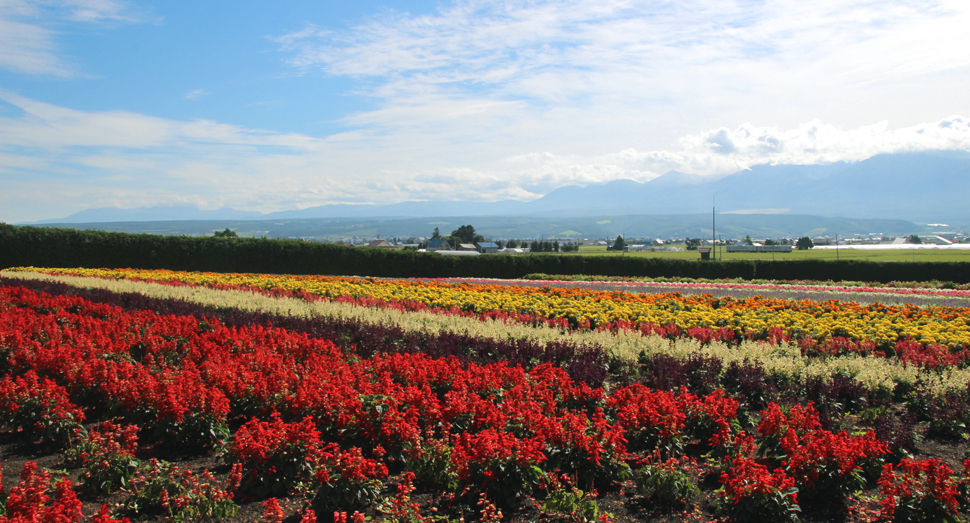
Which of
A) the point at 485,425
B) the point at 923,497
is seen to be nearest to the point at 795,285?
the point at 923,497

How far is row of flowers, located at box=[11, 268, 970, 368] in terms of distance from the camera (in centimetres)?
851

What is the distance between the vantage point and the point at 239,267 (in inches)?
1198

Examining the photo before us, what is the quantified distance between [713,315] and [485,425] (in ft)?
23.9

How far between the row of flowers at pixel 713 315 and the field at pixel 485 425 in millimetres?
116

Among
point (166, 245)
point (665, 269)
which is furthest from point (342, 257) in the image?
point (665, 269)

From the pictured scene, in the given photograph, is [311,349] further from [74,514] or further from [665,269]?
[665,269]

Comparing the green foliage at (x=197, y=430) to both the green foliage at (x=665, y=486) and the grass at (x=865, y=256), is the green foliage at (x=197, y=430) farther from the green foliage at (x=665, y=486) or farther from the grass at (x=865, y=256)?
the grass at (x=865, y=256)

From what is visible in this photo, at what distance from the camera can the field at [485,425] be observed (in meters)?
4.03

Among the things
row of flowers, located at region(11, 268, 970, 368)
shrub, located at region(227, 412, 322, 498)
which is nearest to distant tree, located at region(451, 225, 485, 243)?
row of flowers, located at region(11, 268, 970, 368)

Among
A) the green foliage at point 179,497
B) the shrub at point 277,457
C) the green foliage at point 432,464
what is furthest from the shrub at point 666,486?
the green foliage at point 179,497

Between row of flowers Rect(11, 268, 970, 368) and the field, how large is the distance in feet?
0.38

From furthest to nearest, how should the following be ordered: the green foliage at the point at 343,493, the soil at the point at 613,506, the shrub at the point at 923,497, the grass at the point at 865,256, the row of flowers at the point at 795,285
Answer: the grass at the point at 865,256 < the row of flowers at the point at 795,285 < the soil at the point at 613,506 < the green foliage at the point at 343,493 < the shrub at the point at 923,497

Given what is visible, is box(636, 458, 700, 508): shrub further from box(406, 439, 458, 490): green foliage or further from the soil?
box(406, 439, 458, 490): green foliage

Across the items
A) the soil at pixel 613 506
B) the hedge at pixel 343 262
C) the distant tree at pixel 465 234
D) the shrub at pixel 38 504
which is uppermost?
the distant tree at pixel 465 234
